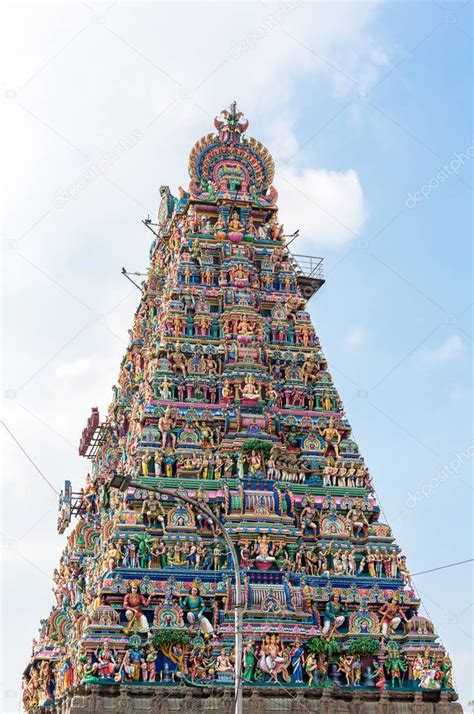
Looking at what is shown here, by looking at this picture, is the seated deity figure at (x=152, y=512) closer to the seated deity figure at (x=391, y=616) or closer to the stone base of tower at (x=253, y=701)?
the stone base of tower at (x=253, y=701)

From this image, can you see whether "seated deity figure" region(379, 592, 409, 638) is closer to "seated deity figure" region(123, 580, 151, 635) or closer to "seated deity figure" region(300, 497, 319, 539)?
"seated deity figure" region(300, 497, 319, 539)

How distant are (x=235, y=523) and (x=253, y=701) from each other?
7506mm

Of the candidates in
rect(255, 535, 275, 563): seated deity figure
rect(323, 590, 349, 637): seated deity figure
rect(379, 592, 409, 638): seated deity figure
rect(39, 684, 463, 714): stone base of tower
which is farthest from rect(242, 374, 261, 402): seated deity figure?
rect(39, 684, 463, 714): stone base of tower

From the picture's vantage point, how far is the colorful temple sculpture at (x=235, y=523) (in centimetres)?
3941

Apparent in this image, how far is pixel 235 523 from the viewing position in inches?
1666

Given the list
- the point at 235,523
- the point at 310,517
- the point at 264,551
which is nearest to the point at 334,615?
the point at 264,551

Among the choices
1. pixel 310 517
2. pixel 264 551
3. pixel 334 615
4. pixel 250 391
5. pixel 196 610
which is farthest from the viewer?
pixel 250 391

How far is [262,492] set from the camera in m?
43.3

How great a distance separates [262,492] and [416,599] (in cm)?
827

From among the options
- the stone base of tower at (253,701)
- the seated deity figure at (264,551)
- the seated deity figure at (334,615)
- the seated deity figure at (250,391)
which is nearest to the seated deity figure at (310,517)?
the seated deity figure at (264,551)

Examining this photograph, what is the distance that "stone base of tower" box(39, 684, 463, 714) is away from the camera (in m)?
37.5

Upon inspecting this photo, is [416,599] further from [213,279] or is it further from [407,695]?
[213,279]

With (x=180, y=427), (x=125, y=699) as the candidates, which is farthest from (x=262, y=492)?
(x=125, y=699)

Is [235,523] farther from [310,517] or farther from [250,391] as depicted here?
[250,391]
